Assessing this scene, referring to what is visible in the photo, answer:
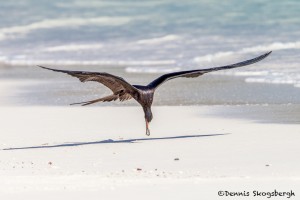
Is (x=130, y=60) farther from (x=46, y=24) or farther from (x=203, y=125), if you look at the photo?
(x=46, y=24)

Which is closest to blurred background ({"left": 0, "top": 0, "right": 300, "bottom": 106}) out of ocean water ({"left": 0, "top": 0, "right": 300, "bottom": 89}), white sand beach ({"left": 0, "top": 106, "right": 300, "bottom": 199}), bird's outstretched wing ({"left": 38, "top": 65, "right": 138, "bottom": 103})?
ocean water ({"left": 0, "top": 0, "right": 300, "bottom": 89})

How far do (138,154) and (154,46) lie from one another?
62.7ft

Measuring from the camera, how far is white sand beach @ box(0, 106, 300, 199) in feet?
30.2

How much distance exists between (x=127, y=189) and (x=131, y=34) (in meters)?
26.7

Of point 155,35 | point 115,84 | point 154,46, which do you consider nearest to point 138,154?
point 115,84

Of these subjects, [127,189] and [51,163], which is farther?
[51,163]

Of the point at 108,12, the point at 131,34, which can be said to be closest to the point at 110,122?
the point at 131,34

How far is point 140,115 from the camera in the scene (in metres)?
15.0

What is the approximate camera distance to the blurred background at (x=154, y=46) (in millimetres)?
18125

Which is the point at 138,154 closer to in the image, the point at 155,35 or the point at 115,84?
the point at 115,84

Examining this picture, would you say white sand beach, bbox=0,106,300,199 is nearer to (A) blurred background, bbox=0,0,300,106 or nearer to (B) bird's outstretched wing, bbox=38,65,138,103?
(B) bird's outstretched wing, bbox=38,65,138,103

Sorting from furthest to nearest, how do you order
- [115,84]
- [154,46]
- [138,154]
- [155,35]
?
[155,35], [154,46], [115,84], [138,154]

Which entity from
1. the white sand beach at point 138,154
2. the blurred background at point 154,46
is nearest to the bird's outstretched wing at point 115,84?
the white sand beach at point 138,154

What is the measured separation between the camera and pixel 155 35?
34.1 metres
